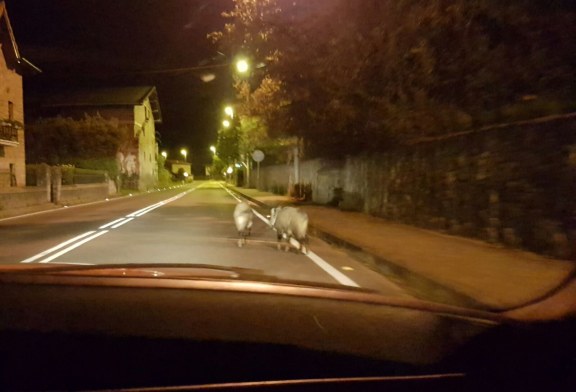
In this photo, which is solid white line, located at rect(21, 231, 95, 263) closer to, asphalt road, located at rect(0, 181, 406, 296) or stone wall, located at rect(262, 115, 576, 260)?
asphalt road, located at rect(0, 181, 406, 296)

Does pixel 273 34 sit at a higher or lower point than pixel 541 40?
higher

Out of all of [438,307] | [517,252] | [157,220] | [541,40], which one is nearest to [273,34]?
[157,220]

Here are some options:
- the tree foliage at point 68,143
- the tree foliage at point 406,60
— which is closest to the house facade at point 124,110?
the tree foliage at point 68,143

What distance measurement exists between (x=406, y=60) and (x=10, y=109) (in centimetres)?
3210

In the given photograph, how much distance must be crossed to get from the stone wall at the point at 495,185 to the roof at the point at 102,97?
51.8 meters

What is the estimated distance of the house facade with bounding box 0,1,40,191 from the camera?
37625mm

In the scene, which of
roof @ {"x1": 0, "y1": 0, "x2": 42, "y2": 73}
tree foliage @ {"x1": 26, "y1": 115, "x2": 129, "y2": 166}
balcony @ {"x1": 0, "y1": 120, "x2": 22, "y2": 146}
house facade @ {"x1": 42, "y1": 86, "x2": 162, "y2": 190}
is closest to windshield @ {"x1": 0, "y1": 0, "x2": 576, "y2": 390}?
Answer: balcony @ {"x1": 0, "y1": 120, "x2": 22, "y2": 146}

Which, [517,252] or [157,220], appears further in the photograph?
[157,220]

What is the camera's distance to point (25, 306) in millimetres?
2617

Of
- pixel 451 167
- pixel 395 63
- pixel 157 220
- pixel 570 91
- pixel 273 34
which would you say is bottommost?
pixel 157 220

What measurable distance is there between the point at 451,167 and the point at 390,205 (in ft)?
16.7

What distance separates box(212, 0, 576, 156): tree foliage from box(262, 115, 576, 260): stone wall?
2.31 feet

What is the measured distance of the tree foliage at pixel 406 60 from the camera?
13.1 meters

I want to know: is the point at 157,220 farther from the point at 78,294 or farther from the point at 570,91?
the point at 78,294
